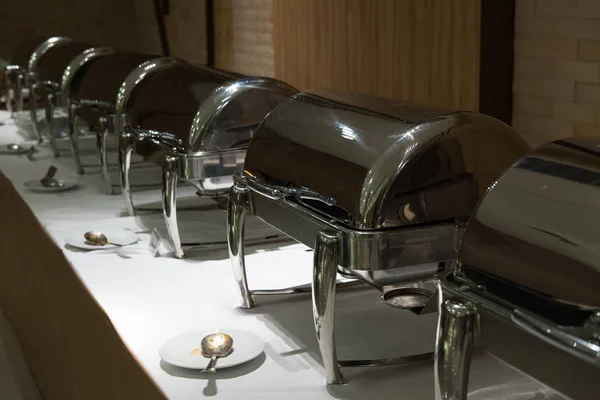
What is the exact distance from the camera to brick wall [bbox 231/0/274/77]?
141 inches

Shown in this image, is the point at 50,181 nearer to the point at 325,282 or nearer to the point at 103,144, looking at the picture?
the point at 103,144

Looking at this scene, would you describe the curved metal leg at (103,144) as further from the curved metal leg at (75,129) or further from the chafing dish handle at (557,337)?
the chafing dish handle at (557,337)

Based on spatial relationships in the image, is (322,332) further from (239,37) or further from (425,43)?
(239,37)

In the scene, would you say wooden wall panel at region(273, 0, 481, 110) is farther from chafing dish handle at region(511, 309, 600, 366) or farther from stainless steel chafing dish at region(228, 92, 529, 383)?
chafing dish handle at region(511, 309, 600, 366)

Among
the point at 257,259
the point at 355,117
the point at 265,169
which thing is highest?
the point at 355,117

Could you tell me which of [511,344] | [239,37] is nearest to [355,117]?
[511,344]

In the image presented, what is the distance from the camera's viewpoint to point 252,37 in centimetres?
379

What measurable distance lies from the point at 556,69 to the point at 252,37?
2.05 metres

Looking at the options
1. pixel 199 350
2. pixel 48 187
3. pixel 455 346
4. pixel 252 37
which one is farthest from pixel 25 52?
pixel 455 346

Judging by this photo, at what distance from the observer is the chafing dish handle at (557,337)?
0.79 m

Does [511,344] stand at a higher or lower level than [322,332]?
higher

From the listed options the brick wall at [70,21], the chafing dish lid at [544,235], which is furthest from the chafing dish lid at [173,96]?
the brick wall at [70,21]

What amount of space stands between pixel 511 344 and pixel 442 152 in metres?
0.37

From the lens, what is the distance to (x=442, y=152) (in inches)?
46.9
